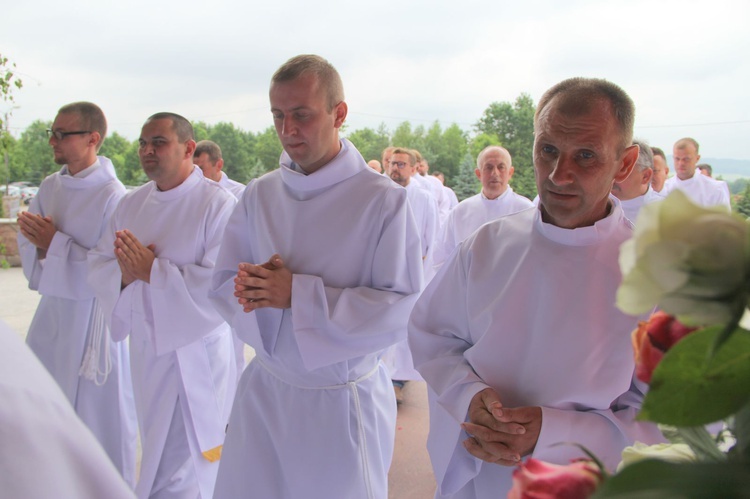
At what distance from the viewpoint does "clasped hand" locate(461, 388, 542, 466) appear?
1.44 meters

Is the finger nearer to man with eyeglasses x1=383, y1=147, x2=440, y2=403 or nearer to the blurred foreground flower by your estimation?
the blurred foreground flower

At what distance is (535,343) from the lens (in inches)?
62.0

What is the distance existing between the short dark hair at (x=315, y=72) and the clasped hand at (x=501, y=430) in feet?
4.37

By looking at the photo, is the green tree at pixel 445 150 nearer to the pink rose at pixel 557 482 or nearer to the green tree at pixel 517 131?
the green tree at pixel 517 131

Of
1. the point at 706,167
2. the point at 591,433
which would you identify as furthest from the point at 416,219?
the point at 706,167

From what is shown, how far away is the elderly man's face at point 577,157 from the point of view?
1512 mm

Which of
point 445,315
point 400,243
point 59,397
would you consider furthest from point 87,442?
point 400,243

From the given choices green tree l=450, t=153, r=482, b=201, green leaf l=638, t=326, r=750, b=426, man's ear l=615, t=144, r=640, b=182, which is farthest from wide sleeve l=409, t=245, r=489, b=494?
green tree l=450, t=153, r=482, b=201

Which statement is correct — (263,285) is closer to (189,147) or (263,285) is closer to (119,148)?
(189,147)

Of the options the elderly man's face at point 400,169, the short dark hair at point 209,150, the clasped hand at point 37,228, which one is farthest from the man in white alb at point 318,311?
the elderly man's face at point 400,169

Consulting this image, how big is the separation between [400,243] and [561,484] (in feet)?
5.98

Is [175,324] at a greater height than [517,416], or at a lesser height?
lesser

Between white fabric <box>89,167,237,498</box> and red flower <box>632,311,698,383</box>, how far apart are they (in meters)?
2.73

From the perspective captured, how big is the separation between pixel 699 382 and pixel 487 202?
5.25 m
